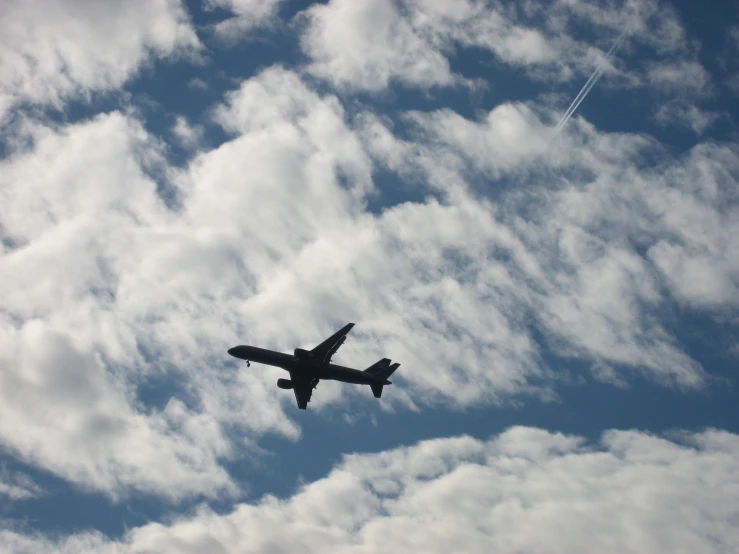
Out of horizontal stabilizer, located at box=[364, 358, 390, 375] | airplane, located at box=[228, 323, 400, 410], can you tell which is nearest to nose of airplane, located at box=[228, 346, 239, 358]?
airplane, located at box=[228, 323, 400, 410]

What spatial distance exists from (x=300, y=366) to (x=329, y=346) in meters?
5.81

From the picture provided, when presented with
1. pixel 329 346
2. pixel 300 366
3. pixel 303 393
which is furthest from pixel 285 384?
pixel 329 346

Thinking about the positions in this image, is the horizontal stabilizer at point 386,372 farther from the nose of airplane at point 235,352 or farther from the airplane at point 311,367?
the nose of airplane at point 235,352

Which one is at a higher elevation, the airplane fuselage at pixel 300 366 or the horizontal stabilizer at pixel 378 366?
the horizontal stabilizer at pixel 378 366

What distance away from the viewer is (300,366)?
11762 cm

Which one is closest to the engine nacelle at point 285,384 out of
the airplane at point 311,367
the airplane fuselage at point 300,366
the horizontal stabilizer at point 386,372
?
the airplane at point 311,367

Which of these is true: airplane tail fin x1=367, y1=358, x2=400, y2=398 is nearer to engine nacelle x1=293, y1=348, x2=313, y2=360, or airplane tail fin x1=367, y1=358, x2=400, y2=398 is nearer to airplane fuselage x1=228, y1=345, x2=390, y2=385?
airplane fuselage x1=228, y1=345, x2=390, y2=385

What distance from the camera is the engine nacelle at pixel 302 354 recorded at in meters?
116

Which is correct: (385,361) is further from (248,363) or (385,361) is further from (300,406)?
(248,363)

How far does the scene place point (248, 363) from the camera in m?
118

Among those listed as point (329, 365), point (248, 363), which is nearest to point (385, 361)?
point (329, 365)

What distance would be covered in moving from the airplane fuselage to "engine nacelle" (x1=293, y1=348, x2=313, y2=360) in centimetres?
34

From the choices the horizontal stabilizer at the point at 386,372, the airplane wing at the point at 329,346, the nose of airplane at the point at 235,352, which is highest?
the horizontal stabilizer at the point at 386,372

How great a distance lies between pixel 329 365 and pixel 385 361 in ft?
41.7
